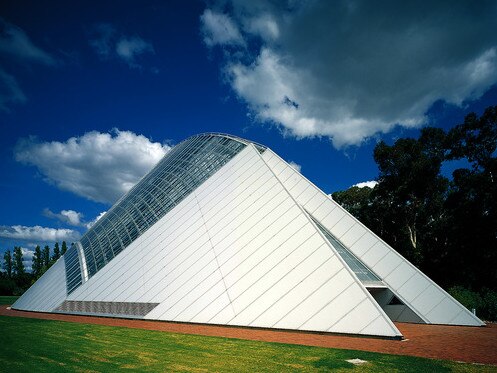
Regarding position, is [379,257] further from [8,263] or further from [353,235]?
[8,263]

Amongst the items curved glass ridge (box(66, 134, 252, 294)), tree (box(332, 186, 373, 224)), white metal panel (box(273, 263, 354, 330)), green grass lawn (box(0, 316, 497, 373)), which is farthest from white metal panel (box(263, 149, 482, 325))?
tree (box(332, 186, 373, 224))

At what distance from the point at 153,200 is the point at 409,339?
17.4 metres

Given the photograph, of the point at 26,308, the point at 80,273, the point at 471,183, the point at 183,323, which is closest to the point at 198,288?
the point at 183,323

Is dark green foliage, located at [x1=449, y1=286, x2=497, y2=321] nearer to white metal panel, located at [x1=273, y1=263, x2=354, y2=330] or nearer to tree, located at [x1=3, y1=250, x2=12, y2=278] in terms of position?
white metal panel, located at [x1=273, y1=263, x2=354, y2=330]

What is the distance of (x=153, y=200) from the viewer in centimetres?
2181

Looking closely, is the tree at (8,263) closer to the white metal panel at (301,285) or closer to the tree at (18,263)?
the tree at (18,263)

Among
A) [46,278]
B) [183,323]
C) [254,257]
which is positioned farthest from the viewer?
[46,278]

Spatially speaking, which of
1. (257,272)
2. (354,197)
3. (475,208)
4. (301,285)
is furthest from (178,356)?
(354,197)

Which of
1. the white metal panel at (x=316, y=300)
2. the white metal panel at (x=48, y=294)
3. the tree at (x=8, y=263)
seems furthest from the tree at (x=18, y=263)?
the white metal panel at (x=316, y=300)

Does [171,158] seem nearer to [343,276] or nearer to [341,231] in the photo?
[341,231]

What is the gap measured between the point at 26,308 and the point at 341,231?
20178 mm

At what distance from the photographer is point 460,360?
6969 millimetres

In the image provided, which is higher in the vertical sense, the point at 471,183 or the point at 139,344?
the point at 471,183

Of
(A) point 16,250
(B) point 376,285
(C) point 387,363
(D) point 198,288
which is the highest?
(A) point 16,250
